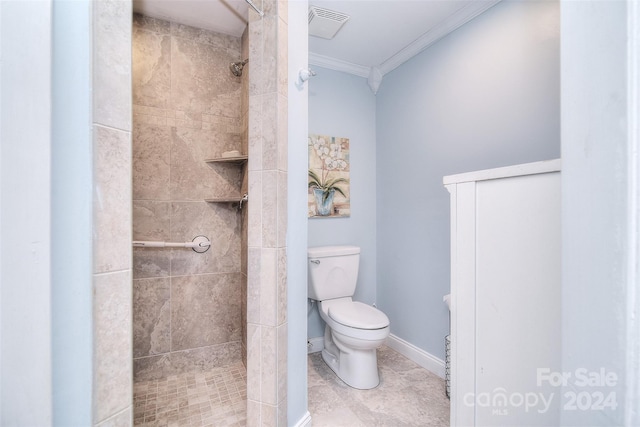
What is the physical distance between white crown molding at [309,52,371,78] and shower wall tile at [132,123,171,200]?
1.30 m

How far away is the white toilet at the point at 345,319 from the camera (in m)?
1.69

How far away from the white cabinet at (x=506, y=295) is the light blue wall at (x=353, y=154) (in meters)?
1.39

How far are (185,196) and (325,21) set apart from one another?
1.57m

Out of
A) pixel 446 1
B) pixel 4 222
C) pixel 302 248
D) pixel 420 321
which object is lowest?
pixel 420 321

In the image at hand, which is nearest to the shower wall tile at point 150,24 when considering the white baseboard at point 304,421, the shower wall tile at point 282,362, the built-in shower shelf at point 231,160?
the built-in shower shelf at point 231,160

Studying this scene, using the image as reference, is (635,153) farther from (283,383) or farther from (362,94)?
(362,94)

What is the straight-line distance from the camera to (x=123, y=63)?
2.03ft

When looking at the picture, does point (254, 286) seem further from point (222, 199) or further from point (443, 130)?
point (443, 130)

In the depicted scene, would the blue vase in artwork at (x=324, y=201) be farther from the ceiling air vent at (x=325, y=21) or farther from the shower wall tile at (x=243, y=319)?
the ceiling air vent at (x=325, y=21)

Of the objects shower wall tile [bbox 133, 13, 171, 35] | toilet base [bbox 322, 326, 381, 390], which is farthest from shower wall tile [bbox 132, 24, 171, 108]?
toilet base [bbox 322, 326, 381, 390]

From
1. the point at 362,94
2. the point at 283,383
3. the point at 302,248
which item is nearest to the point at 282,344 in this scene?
the point at 283,383

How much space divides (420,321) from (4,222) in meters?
2.22

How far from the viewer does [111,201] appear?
1.95ft

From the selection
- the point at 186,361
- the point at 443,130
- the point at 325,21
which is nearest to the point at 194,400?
the point at 186,361
